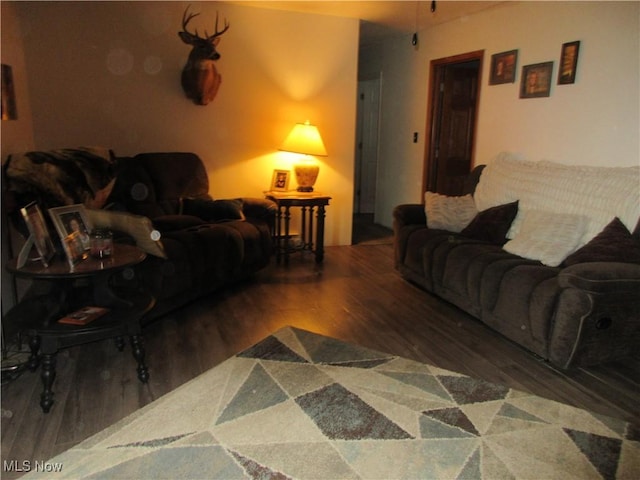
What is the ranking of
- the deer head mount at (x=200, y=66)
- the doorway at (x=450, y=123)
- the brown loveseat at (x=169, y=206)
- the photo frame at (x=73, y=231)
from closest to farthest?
1. the photo frame at (x=73, y=231)
2. the brown loveseat at (x=169, y=206)
3. the deer head mount at (x=200, y=66)
4. the doorway at (x=450, y=123)

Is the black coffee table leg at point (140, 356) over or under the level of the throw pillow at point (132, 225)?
under

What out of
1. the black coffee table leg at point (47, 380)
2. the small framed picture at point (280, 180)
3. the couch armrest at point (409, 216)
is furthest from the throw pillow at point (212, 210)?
the black coffee table leg at point (47, 380)

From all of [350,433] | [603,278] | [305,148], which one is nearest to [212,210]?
[305,148]

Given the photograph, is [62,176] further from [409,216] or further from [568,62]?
[568,62]

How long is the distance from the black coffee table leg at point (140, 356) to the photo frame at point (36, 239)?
53cm

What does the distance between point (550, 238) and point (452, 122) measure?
2492 mm

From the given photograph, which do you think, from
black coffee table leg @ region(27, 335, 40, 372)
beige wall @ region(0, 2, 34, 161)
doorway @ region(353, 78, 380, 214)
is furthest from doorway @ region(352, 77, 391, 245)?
black coffee table leg @ region(27, 335, 40, 372)

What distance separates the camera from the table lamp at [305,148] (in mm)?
4342

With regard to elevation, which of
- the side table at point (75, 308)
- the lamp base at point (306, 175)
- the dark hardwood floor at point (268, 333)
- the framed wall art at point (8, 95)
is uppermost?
the framed wall art at point (8, 95)

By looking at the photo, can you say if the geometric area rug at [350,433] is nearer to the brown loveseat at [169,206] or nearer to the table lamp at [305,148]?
the brown loveseat at [169,206]

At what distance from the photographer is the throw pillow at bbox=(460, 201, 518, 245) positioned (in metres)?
3.36

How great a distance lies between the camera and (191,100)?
4180 mm

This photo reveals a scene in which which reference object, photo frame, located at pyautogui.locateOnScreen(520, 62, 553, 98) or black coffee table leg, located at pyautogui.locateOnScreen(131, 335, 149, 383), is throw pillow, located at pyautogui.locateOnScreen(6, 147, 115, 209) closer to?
black coffee table leg, located at pyautogui.locateOnScreen(131, 335, 149, 383)

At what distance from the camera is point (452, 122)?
501cm
